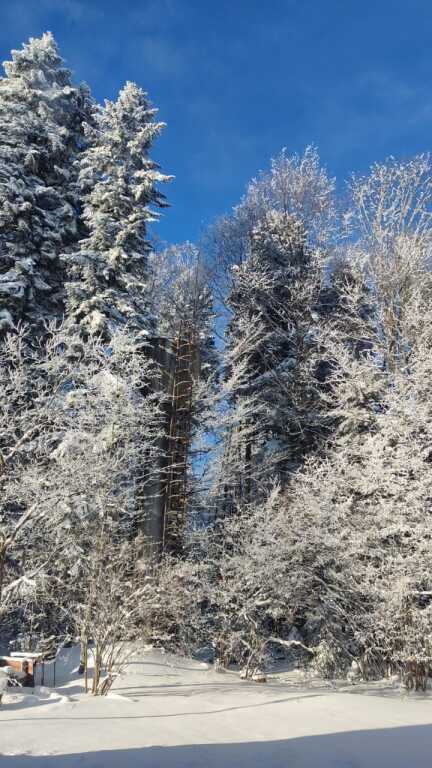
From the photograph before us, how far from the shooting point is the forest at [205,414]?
11328mm

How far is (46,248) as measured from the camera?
15211 millimetres

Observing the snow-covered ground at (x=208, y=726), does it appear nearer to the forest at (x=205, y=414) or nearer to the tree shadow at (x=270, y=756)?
the tree shadow at (x=270, y=756)

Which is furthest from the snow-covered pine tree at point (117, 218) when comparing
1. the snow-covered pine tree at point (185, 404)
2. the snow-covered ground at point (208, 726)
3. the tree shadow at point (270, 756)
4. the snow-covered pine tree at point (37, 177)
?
the tree shadow at point (270, 756)

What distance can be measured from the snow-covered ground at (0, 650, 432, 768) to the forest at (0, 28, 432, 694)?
2.99 ft

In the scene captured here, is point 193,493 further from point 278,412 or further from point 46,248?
point 46,248

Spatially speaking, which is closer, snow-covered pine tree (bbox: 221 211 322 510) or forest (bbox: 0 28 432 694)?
forest (bbox: 0 28 432 694)

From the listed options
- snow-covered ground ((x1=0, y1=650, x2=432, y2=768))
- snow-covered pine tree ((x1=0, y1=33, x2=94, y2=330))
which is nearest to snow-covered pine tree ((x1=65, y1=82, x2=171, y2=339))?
snow-covered pine tree ((x1=0, y1=33, x2=94, y2=330))

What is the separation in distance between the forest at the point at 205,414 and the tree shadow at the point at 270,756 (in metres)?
3.77

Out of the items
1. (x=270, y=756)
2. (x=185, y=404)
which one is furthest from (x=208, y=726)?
(x=185, y=404)

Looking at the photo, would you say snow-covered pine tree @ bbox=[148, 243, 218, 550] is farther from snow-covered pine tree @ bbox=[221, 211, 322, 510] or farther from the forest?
snow-covered pine tree @ bbox=[221, 211, 322, 510]

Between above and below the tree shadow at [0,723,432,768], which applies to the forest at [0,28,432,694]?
above

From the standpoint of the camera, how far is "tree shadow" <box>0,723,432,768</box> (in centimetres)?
452

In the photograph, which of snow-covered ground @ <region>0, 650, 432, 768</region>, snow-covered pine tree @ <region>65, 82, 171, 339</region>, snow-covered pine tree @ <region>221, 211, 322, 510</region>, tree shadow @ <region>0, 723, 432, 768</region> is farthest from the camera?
snow-covered pine tree @ <region>221, 211, 322, 510</region>

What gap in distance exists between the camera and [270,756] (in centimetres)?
503
